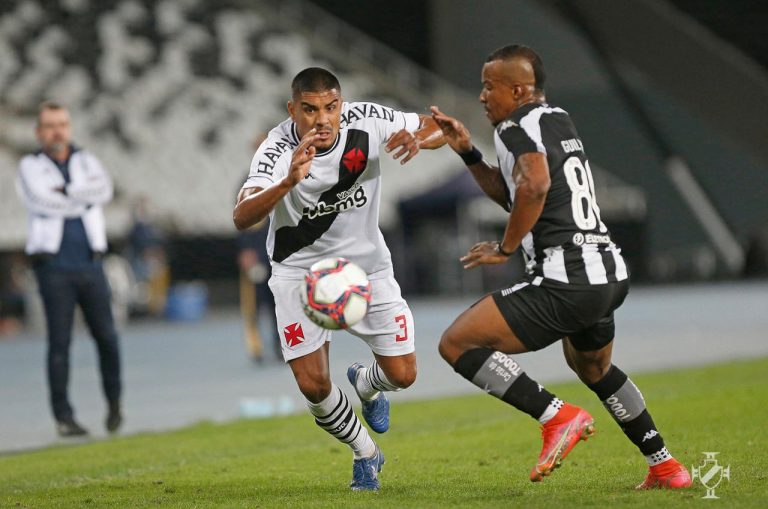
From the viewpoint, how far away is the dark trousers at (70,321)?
391 inches

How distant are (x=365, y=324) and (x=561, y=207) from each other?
1541 millimetres

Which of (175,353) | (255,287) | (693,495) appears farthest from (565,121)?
(175,353)

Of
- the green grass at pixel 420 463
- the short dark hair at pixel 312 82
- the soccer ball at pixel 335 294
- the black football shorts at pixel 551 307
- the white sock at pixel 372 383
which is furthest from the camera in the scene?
the white sock at pixel 372 383

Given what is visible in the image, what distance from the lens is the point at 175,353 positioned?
17.6 metres

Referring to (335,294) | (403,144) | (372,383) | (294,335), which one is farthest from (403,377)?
(403,144)

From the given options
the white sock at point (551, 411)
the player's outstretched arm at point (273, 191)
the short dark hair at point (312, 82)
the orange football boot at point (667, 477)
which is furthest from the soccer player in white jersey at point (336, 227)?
the orange football boot at point (667, 477)

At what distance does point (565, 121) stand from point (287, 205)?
1.64 meters

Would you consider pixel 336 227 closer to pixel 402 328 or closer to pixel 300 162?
pixel 402 328

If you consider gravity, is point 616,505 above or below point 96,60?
below

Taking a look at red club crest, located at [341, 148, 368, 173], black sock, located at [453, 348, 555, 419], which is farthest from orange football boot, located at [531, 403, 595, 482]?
red club crest, located at [341, 148, 368, 173]

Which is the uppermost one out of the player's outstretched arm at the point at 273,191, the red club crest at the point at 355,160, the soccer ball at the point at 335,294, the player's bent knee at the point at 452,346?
the red club crest at the point at 355,160

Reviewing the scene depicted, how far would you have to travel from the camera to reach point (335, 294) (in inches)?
237

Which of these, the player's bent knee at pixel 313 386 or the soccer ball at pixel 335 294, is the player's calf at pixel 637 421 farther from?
the player's bent knee at pixel 313 386

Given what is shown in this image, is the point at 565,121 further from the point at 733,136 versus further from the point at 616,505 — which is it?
the point at 733,136
